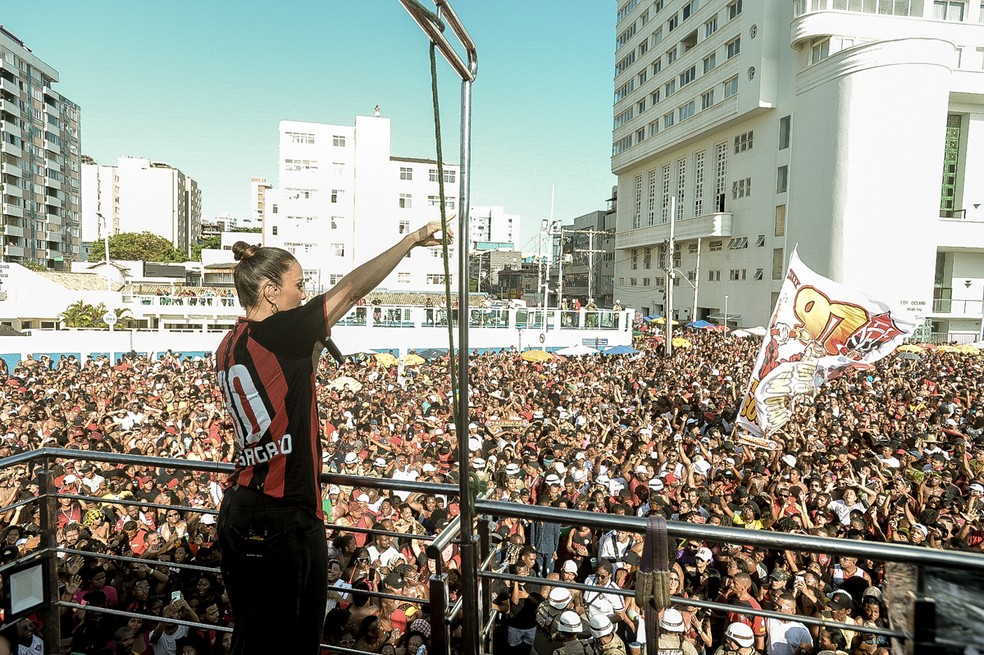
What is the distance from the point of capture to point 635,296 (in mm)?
52500

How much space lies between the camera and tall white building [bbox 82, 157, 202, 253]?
3585 inches

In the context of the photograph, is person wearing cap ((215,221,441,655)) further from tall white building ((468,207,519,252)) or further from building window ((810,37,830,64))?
tall white building ((468,207,519,252))

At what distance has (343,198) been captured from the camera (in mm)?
43969

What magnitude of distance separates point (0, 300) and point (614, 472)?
25.9 m

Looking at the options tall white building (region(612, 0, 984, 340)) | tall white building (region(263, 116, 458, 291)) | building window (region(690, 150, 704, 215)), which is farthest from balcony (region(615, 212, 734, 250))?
tall white building (region(263, 116, 458, 291))

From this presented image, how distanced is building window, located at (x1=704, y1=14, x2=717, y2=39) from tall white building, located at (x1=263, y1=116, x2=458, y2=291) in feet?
66.4

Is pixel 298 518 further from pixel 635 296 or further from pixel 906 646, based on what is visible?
pixel 635 296

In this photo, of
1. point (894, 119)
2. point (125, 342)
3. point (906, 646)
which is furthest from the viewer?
point (894, 119)

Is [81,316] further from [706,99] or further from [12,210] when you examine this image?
[706,99]

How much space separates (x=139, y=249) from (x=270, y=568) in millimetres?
69269

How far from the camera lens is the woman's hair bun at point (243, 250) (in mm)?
2076

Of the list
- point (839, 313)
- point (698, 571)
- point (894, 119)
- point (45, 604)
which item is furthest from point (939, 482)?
point (894, 119)

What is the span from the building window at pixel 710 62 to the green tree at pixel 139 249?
51.0 meters

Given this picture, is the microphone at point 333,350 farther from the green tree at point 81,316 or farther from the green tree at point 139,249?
the green tree at point 139,249
